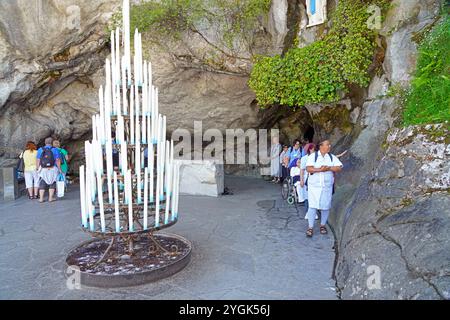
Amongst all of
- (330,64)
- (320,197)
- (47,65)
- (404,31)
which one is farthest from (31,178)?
(404,31)

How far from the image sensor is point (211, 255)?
542cm

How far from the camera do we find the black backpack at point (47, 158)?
9.54 metres

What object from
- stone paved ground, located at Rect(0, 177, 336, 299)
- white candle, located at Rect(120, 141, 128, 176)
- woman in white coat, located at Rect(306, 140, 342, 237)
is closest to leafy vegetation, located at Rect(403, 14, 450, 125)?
woman in white coat, located at Rect(306, 140, 342, 237)

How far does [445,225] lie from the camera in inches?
138

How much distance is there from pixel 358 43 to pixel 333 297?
5760mm

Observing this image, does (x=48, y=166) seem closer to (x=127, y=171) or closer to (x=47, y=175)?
(x=47, y=175)

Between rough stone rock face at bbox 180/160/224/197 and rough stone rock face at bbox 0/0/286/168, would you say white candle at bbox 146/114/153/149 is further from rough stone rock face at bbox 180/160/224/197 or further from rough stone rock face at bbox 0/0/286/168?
rough stone rock face at bbox 0/0/286/168

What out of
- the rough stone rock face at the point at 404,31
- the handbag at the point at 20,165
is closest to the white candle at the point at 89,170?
the rough stone rock face at the point at 404,31

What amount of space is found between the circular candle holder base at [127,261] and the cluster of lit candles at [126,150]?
46cm

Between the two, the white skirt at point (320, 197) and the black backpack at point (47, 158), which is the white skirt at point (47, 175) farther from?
the white skirt at point (320, 197)

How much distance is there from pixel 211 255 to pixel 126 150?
209 cm

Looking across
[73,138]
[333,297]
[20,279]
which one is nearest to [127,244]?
[20,279]

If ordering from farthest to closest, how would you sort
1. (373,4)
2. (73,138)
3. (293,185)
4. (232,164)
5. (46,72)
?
(232,164) → (73,138) → (46,72) → (293,185) → (373,4)
